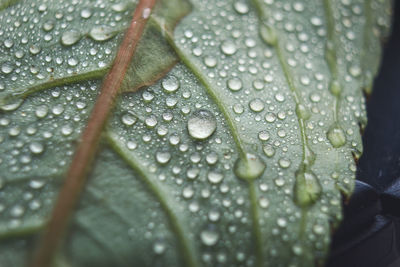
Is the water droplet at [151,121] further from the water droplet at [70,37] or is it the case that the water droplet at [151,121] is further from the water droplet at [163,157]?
the water droplet at [70,37]

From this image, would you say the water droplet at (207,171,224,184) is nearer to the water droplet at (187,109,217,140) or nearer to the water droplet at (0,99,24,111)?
the water droplet at (187,109,217,140)

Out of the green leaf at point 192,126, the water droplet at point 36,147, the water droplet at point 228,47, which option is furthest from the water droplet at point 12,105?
the water droplet at point 228,47

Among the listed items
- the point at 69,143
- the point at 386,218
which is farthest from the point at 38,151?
the point at 386,218

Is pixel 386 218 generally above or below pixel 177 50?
below

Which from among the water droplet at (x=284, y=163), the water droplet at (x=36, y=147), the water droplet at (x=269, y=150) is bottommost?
the water droplet at (x=36, y=147)

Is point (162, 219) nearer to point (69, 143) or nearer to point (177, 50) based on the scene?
point (69, 143)

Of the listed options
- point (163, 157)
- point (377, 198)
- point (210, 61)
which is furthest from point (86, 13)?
point (377, 198)
